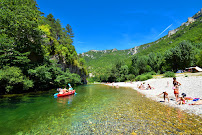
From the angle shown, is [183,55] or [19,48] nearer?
[19,48]

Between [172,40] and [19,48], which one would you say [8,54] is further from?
[172,40]

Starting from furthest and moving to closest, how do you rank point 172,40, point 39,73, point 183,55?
point 172,40 < point 183,55 < point 39,73

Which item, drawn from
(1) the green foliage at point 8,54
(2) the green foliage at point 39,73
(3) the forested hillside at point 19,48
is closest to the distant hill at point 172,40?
(2) the green foliage at point 39,73

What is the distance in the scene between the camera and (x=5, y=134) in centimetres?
588

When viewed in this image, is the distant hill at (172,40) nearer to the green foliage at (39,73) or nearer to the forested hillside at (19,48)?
the green foliage at (39,73)

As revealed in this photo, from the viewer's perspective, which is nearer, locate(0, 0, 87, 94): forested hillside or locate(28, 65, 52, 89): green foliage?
locate(0, 0, 87, 94): forested hillside

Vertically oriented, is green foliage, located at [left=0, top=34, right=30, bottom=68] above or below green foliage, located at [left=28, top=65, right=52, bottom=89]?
above

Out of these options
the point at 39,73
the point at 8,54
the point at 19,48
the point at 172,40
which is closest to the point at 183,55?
the point at 39,73

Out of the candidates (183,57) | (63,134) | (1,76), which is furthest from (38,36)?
(183,57)

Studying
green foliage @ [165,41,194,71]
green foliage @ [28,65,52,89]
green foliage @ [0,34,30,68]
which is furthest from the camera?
green foliage @ [165,41,194,71]

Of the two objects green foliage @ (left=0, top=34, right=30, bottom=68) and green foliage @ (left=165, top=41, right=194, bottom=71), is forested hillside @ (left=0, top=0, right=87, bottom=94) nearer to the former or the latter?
green foliage @ (left=0, top=34, right=30, bottom=68)

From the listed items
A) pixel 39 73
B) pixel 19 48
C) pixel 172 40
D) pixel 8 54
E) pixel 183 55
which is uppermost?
pixel 172 40

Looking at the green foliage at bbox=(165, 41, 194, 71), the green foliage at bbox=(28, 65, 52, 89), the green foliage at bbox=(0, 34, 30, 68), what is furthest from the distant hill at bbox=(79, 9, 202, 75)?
the green foliage at bbox=(0, 34, 30, 68)

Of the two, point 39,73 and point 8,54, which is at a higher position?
point 8,54
